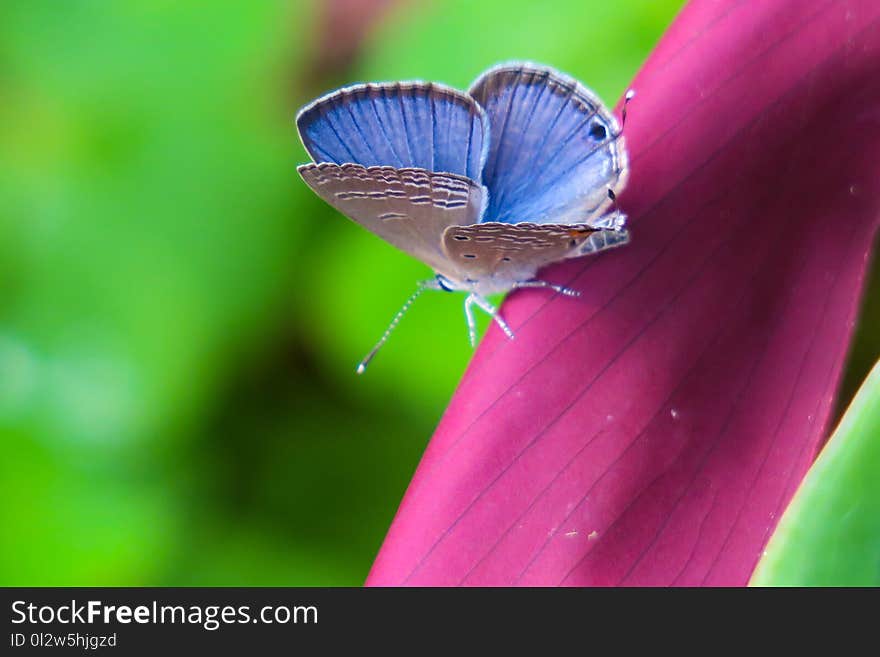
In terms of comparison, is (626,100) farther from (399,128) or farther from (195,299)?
(195,299)

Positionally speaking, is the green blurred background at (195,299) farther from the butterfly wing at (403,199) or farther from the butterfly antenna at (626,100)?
the butterfly antenna at (626,100)

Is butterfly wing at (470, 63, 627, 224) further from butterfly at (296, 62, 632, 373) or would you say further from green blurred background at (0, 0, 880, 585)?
green blurred background at (0, 0, 880, 585)

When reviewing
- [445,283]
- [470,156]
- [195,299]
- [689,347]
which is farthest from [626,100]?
[195,299]

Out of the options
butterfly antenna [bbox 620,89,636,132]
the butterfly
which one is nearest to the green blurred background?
the butterfly

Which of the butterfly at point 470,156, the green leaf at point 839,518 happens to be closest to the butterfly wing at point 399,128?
the butterfly at point 470,156

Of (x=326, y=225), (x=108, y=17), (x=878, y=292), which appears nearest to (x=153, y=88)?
(x=108, y=17)

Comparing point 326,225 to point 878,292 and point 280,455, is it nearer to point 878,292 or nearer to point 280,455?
point 280,455
